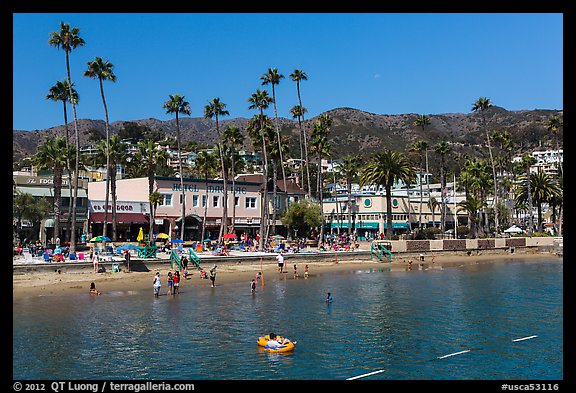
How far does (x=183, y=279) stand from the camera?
146 feet

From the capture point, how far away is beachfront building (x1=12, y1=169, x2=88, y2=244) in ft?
205

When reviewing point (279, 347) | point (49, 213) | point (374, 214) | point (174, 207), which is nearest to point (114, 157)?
point (49, 213)

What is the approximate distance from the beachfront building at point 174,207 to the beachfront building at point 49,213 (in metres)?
1.51

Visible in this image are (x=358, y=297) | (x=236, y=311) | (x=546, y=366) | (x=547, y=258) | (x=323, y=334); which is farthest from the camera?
(x=547, y=258)

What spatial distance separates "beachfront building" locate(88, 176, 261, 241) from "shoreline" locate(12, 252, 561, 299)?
21446 millimetres

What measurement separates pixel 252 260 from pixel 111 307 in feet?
76.5

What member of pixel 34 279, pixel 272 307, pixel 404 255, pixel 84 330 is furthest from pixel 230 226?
pixel 84 330

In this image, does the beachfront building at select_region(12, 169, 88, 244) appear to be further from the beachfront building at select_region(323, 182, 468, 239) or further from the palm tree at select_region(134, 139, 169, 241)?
the beachfront building at select_region(323, 182, 468, 239)

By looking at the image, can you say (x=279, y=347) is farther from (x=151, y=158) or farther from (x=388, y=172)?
(x=388, y=172)

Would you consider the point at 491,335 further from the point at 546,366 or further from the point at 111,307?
the point at 111,307

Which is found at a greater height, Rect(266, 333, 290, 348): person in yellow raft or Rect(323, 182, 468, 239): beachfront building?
Rect(323, 182, 468, 239): beachfront building

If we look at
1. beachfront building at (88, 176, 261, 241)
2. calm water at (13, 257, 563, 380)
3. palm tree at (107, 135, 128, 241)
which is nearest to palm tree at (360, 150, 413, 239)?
beachfront building at (88, 176, 261, 241)

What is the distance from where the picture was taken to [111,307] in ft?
106

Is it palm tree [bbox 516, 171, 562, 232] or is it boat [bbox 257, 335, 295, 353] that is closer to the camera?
boat [bbox 257, 335, 295, 353]
